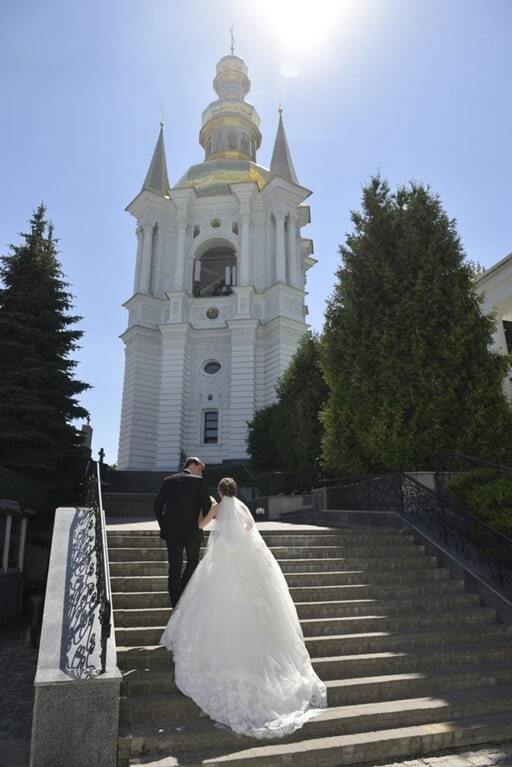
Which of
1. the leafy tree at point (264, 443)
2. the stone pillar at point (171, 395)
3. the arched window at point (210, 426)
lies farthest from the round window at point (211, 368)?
the leafy tree at point (264, 443)

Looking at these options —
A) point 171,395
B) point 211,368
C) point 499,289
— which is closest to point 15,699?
point 499,289

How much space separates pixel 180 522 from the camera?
5.91m

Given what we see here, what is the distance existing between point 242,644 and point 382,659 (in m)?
1.97

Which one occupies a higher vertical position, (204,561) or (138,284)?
(138,284)

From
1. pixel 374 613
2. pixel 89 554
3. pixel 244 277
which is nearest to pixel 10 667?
pixel 89 554

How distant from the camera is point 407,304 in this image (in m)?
12.0

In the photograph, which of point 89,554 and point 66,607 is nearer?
point 66,607

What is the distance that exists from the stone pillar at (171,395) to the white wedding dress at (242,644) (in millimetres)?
25281

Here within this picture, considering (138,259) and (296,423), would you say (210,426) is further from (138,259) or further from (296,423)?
(296,423)

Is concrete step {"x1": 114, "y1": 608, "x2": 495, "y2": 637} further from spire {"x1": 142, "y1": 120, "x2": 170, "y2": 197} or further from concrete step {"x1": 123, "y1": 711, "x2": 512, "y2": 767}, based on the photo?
spire {"x1": 142, "y1": 120, "x2": 170, "y2": 197}

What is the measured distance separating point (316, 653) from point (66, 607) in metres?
2.87

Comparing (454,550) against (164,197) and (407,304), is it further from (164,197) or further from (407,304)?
(164,197)

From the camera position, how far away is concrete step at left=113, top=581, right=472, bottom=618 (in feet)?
20.8

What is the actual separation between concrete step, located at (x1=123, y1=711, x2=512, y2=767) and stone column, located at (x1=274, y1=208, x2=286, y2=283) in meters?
29.7
